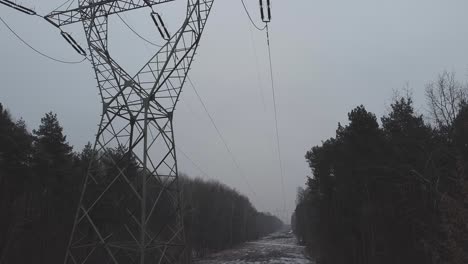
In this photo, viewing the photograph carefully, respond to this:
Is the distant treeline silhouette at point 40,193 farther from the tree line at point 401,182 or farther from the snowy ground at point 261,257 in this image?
the snowy ground at point 261,257

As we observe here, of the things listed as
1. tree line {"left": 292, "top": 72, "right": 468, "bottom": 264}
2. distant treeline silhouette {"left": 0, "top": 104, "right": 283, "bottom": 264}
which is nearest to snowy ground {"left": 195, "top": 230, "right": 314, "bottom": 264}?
tree line {"left": 292, "top": 72, "right": 468, "bottom": 264}

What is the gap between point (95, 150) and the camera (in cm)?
1459

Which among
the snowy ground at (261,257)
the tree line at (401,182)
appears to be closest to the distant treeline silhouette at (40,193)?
the tree line at (401,182)

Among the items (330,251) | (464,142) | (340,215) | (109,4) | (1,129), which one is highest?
(109,4)

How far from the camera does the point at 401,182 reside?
27781mm

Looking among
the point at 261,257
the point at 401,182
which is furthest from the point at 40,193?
the point at 261,257

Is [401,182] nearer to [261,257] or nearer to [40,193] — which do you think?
[40,193]

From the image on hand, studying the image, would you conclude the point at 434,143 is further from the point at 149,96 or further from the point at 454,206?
the point at 149,96

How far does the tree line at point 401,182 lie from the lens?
2325cm

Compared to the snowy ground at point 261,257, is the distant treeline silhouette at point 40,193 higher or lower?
higher

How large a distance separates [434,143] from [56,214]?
29824mm

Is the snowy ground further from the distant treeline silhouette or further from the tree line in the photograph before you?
the distant treeline silhouette

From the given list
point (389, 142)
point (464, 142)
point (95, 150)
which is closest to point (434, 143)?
point (464, 142)

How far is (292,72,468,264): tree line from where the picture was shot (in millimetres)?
23250
